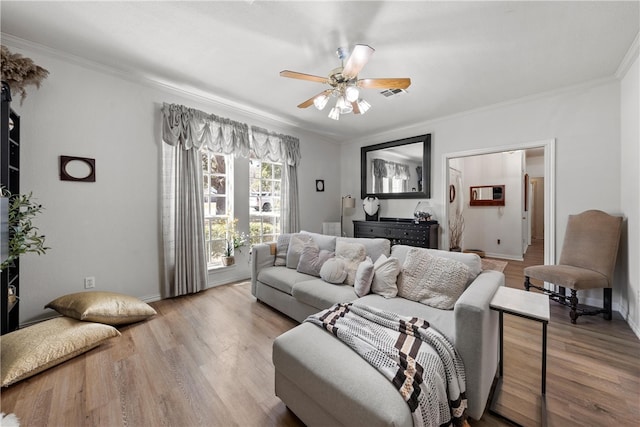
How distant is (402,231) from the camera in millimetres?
4312

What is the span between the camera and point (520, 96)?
10.9 feet

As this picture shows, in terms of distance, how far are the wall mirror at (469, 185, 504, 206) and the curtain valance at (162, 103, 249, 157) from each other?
5.37 meters

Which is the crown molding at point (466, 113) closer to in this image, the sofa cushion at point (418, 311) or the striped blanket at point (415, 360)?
the sofa cushion at point (418, 311)

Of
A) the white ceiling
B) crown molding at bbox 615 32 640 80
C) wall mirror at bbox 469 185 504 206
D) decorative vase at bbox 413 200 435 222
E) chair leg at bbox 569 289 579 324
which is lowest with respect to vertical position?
chair leg at bbox 569 289 579 324

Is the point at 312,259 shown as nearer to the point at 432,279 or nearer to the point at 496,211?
the point at 432,279

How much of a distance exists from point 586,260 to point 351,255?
8.41 ft

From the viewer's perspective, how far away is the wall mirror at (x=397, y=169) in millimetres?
4340

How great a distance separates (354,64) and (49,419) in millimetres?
2989

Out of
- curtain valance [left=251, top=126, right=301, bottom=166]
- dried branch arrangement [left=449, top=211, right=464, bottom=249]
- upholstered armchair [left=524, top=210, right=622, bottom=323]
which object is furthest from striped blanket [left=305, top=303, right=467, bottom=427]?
dried branch arrangement [left=449, top=211, right=464, bottom=249]

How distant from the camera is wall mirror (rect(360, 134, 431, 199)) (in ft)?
14.2

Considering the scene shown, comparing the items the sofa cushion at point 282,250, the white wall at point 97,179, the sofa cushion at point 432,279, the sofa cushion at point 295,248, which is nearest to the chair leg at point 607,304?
the sofa cushion at point 432,279

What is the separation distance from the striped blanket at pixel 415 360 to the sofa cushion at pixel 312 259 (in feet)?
3.84

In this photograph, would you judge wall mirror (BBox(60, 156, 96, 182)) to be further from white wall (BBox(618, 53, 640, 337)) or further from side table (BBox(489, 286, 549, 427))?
white wall (BBox(618, 53, 640, 337))

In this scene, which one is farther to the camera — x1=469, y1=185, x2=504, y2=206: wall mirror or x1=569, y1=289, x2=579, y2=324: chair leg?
x1=469, y1=185, x2=504, y2=206: wall mirror
